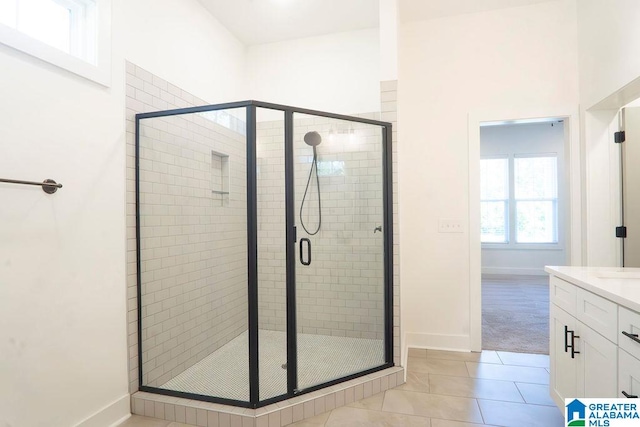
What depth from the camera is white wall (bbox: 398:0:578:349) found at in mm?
2926

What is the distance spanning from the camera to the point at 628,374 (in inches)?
51.1

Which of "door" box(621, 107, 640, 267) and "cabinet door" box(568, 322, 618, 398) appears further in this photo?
"door" box(621, 107, 640, 267)

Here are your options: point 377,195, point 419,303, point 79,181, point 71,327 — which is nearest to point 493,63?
point 377,195

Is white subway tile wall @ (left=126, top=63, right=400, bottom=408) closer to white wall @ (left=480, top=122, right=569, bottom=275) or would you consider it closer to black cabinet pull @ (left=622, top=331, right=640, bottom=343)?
black cabinet pull @ (left=622, top=331, right=640, bottom=343)

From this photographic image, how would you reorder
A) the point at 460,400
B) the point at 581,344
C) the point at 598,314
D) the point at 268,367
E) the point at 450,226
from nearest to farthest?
the point at 598,314 < the point at 581,344 < the point at 268,367 < the point at 460,400 < the point at 450,226

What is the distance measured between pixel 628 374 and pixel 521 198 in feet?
19.5

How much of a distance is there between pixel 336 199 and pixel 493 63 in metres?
1.97

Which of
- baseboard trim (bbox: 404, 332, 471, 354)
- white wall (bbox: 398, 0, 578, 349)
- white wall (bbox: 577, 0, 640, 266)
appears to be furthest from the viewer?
baseboard trim (bbox: 404, 332, 471, 354)

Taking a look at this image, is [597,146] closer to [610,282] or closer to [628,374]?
[610,282]

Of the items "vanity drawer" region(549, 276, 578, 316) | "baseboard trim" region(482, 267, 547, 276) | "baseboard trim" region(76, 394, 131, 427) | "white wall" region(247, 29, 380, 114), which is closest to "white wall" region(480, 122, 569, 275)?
"baseboard trim" region(482, 267, 547, 276)

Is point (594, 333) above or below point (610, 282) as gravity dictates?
below

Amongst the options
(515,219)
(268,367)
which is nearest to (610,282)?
(268,367)

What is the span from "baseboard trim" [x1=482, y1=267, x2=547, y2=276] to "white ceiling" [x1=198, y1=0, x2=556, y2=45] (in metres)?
5.02

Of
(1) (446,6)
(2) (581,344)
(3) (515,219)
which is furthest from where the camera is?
(3) (515,219)
